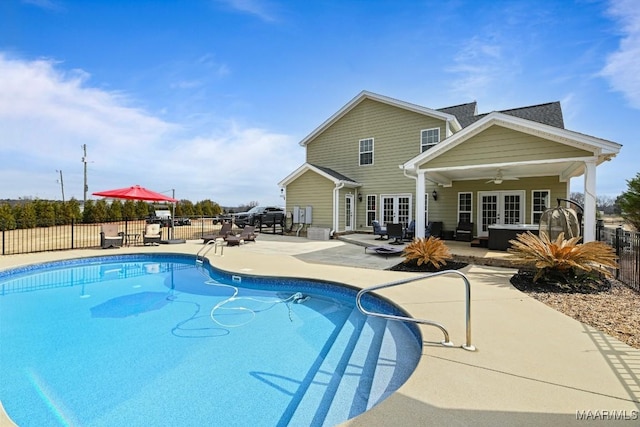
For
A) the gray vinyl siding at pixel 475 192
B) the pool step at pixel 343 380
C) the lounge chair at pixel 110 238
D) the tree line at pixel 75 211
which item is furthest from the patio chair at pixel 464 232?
the tree line at pixel 75 211

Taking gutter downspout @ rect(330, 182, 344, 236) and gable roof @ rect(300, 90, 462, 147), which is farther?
gutter downspout @ rect(330, 182, 344, 236)

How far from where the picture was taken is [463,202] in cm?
1454

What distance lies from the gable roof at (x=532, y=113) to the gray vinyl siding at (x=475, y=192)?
2.59 metres

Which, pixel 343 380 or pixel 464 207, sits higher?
pixel 464 207

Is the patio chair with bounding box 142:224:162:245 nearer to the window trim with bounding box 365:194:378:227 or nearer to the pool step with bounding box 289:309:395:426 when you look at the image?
the window trim with bounding box 365:194:378:227

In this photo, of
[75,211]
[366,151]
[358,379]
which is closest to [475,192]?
[366,151]

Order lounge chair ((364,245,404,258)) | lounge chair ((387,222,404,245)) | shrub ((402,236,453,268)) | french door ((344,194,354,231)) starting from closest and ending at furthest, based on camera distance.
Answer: shrub ((402,236,453,268)) → lounge chair ((364,245,404,258)) → lounge chair ((387,222,404,245)) → french door ((344,194,354,231))

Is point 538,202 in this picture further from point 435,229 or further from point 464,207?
point 435,229

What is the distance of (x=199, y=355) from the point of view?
4.41m

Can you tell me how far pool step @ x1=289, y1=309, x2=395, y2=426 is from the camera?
3.01m

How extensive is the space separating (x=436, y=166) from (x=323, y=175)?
6886mm

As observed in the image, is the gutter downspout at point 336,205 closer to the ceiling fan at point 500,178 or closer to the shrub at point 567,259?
the ceiling fan at point 500,178

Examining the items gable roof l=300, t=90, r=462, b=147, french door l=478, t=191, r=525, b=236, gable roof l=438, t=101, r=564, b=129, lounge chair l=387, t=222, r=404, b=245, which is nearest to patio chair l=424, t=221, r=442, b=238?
french door l=478, t=191, r=525, b=236

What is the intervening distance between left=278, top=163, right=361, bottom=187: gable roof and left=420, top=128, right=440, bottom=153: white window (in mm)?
3886
